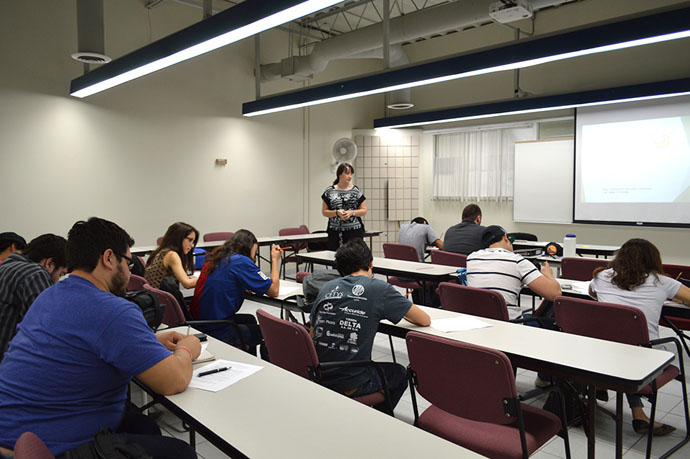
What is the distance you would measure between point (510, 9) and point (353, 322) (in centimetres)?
419

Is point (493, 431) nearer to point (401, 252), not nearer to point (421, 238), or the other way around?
point (401, 252)

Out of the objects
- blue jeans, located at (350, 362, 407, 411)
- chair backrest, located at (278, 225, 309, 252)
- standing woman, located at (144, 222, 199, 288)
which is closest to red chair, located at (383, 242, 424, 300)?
chair backrest, located at (278, 225, 309, 252)

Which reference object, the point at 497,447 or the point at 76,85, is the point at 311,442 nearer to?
the point at 497,447

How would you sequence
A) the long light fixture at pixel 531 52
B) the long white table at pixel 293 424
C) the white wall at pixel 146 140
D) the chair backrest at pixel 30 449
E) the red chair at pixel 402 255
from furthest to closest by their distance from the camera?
the white wall at pixel 146 140
the red chair at pixel 402 255
the long light fixture at pixel 531 52
the long white table at pixel 293 424
the chair backrest at pixel 30 449

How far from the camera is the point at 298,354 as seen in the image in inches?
87.7

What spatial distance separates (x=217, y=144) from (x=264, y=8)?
4.94 m

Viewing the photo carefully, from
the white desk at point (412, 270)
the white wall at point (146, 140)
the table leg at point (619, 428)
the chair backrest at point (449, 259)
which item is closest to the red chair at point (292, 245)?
the white wall at point (146, 140)

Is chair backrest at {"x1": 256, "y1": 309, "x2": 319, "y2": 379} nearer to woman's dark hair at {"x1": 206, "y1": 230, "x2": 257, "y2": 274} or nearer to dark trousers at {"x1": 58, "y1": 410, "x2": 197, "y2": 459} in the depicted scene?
dark trousers at {"x1": 58, "y1": 410, "x2": 197, "y2": 459}

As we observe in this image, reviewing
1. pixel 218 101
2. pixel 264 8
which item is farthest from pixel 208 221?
pixel 264 8

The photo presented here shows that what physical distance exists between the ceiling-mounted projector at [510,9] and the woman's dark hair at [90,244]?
15.6ft

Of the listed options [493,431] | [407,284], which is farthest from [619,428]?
[407,284]

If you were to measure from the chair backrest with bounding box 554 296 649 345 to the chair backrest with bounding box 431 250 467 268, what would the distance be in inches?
71.5

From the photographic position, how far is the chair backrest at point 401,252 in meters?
5.48

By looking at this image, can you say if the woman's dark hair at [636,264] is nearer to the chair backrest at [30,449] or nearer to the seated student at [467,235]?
the seated student at [467,235]
